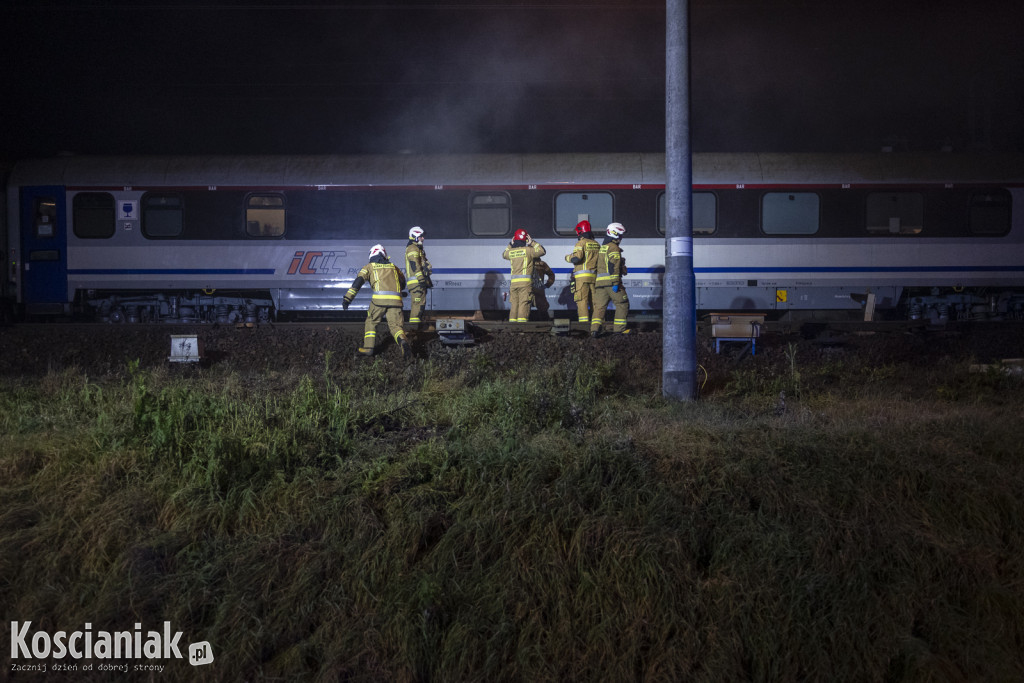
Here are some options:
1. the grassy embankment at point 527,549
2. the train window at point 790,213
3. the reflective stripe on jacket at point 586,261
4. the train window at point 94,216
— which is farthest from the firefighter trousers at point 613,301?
the train window at point 94,216

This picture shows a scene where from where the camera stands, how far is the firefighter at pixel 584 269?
11.9m

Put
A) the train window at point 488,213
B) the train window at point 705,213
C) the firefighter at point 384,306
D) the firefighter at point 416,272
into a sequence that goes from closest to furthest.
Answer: the firefighter at point 384,306 → the firefighter at point 416,272 → the train window at point 705,213 → the train window at point 488,213

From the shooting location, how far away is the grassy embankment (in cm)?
354

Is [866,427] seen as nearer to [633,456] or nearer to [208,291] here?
[633,456]

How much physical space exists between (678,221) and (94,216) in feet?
39.6

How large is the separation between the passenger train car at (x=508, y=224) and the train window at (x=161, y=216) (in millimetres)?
36

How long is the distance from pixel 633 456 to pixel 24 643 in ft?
11.5

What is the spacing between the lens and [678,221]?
7312 millimetres

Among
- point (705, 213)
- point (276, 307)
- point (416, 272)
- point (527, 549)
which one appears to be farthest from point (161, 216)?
point (527, 549)

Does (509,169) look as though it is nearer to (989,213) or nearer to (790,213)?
(790,213)

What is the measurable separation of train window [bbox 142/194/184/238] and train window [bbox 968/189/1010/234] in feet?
50.8

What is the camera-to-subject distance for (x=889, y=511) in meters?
4.14

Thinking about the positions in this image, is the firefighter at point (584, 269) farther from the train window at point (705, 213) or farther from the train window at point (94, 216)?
the train window at point (94, 216)

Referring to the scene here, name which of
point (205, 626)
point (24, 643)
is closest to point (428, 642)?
point (205, 626)
